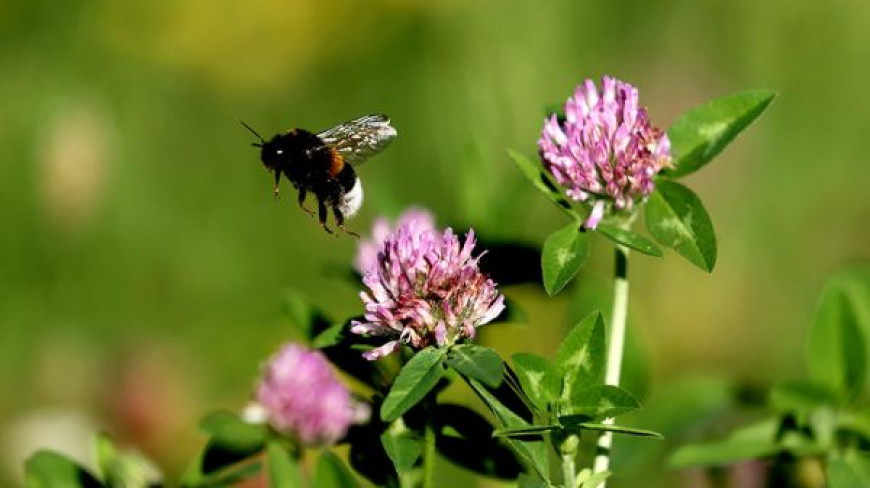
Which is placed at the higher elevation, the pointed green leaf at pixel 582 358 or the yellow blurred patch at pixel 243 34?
the yellow blurred patch at pixel 243 34

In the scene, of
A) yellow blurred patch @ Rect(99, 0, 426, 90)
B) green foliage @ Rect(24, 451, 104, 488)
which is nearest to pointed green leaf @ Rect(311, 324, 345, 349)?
green foliage @ Rect(24, 451, 104, 488)

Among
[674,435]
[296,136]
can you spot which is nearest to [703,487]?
[674,435]

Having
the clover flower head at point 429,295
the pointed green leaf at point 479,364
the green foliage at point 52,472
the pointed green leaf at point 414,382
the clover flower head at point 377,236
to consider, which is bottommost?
the green foliage at point 52,472

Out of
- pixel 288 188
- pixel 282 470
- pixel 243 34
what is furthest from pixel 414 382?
pixel 243 34

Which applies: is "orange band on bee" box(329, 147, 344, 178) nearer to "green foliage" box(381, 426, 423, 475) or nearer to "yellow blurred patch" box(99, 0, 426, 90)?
"green foliage" box(381, 426, 423, 475)

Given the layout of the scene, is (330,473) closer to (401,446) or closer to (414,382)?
(401,446)

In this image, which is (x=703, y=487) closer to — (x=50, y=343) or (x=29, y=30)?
(x=50, y=343)

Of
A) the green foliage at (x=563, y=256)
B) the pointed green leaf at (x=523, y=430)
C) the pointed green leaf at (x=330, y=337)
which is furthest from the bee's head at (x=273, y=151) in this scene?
the pointed green leaf at (x=523, y=430)

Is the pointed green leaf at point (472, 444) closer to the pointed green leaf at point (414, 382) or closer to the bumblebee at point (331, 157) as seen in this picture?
the pointed green leaf at point (414, 382)
